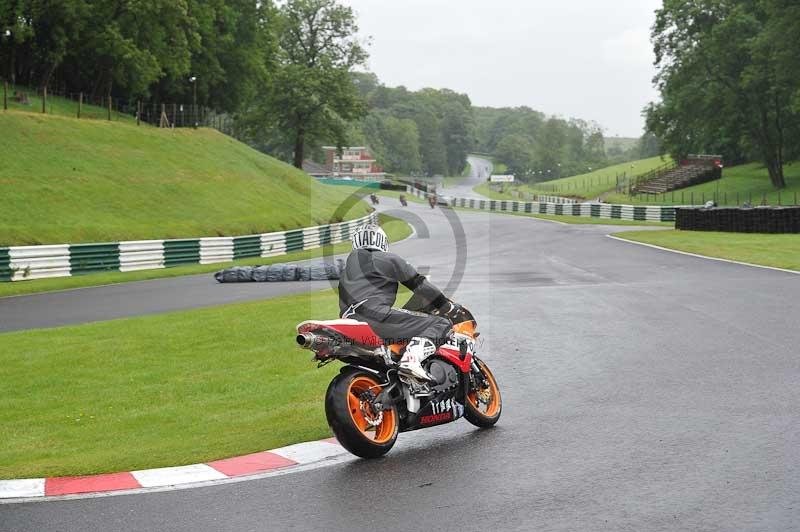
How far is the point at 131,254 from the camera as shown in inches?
1223

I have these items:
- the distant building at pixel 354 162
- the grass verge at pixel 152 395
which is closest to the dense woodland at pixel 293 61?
the grass verge at pixel 152 395

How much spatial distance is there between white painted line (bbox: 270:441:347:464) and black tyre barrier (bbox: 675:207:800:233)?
34.9m

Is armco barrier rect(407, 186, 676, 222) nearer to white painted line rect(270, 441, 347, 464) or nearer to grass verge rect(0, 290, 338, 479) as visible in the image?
grass verge rect(0, 290, 338, 479)

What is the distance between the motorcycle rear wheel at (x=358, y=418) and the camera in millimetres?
7098

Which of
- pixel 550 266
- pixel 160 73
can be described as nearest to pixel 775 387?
pixel 550 266

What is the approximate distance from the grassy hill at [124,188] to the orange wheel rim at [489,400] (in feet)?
90.3

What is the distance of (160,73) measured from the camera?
61.3 metres

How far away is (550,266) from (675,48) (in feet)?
183

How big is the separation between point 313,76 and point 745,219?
2109 inches

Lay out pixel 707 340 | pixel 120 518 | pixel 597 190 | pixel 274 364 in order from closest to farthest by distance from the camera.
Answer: pixel 120 518 < pixel 274 364 < pixel 707 340 < pixel 597 190

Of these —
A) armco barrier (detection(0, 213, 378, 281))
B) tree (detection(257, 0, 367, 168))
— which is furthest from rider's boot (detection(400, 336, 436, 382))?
tree (detection(257, 0, 367, 168))

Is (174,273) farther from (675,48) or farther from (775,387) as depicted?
(675,48)

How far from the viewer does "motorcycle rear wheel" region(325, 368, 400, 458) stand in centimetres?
710

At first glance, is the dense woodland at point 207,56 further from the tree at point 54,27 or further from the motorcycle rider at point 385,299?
the motorcycle rider at point 385,299
